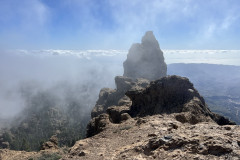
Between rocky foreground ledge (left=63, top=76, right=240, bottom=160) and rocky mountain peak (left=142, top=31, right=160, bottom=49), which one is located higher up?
rocky mountain peak (left=142, top=31, right=160, bottom=49)

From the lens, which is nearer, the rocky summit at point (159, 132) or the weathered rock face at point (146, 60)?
the rocky summit at point (159, 132)

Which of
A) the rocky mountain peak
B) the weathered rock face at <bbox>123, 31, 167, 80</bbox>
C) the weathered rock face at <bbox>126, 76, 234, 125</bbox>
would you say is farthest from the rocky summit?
the rocky mountain peak

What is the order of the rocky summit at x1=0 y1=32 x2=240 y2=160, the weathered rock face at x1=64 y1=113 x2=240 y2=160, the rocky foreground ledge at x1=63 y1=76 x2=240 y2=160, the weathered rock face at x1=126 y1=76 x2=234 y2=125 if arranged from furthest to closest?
the weathered rock face at x1=126 y1=76 x2=234 y2=125 → the rocky summit at x1=0 y1=32 x2=240 y2=160 → the rocky foreground ledge at x1=63 y1=76 x2=240 y2=160 → the weathered rock face at x1=64 y1=113 x2=240 y2=160

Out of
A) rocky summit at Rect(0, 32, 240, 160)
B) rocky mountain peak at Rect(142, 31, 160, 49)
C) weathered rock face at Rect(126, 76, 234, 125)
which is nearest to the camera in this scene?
rocky summit at Rect(0, 32, 240, 160)

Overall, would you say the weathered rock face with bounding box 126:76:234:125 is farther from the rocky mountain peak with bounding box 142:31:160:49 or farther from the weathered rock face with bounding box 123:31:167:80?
the rocky mountain peak with bounding box 142:31:160:49

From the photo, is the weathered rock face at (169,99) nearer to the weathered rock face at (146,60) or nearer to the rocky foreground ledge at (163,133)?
the rocky foreground ledge at (163,133)

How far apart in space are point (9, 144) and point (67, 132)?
33400 millimetres

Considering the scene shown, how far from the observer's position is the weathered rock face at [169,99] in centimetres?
3132

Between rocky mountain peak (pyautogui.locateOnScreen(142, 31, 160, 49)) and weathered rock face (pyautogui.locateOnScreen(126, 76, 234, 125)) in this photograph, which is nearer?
weathered rock face (pyautogui.locateOnScreen(126, 76, 234, 125))

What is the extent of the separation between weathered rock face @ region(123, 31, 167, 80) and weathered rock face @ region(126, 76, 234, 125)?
100 m

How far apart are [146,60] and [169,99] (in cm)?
11120

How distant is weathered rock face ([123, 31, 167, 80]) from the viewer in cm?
14088

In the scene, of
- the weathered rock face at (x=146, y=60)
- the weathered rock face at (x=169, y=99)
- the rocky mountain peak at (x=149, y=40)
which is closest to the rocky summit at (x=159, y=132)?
the weathered rock face at (x=169, y=99)

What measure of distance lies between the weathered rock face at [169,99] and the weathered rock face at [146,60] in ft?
329
